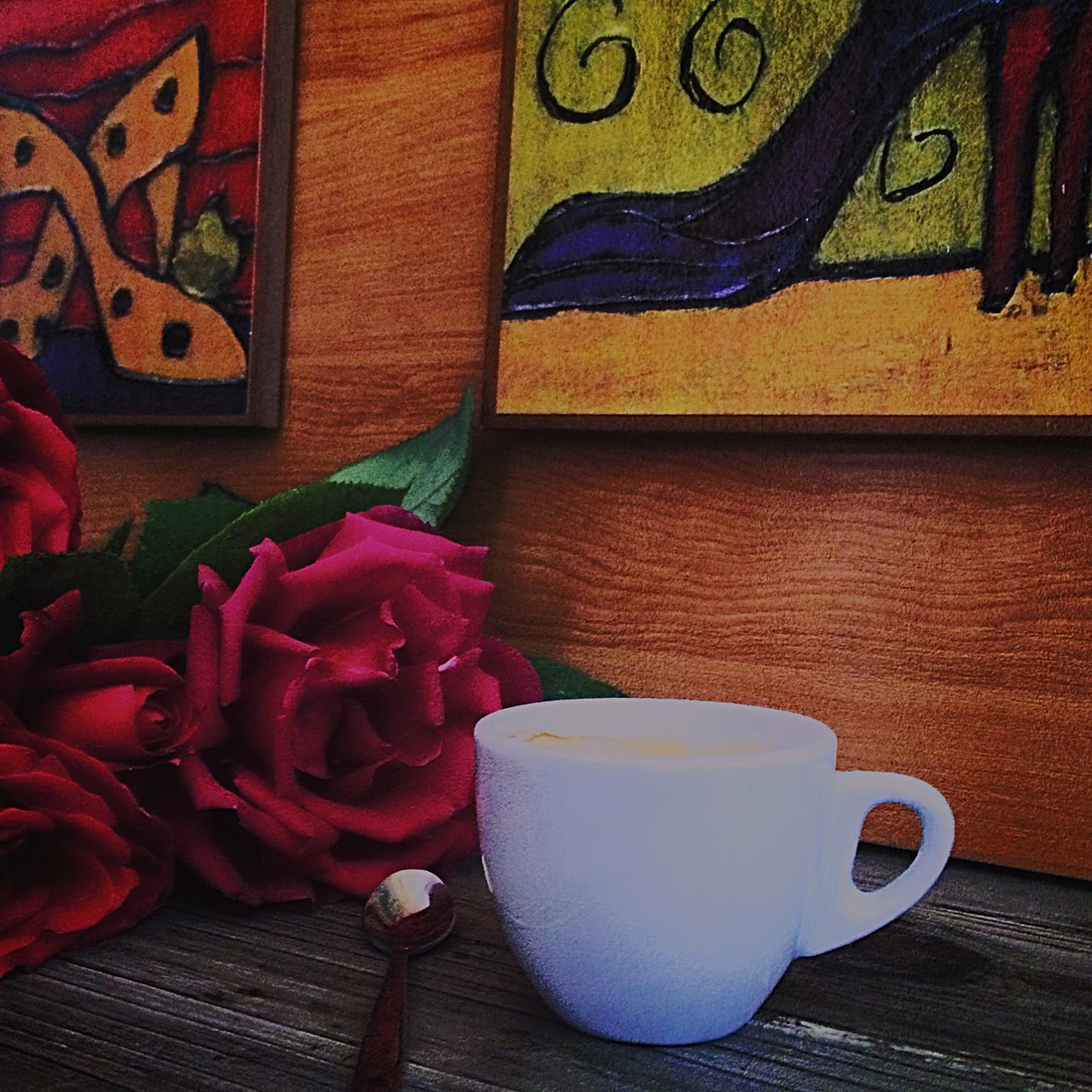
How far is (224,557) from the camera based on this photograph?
0.47 metres

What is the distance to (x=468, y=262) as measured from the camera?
0.74m

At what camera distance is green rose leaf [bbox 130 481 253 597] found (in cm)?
49

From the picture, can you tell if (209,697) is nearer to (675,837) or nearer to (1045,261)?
(675,837)

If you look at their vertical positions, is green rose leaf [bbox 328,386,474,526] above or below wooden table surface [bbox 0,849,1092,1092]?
above

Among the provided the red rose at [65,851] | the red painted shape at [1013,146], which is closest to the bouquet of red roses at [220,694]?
the red rose at [65,851]

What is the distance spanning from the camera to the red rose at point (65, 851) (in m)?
0.38

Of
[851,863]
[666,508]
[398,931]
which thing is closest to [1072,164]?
[666,508]

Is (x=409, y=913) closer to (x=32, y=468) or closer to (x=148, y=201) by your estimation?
(x=32, y=468)

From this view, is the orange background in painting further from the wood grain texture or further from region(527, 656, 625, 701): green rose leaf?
region(527, 656, 625, 701): green rose leaf

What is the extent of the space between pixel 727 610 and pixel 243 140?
51 cm

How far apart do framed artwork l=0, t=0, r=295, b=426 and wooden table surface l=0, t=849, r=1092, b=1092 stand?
477mm

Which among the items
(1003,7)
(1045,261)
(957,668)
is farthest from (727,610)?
(1003,7)

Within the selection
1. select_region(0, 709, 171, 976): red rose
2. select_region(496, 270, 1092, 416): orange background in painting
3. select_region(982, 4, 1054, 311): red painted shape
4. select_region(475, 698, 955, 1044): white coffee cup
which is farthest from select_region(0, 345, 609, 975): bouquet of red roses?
select_region(982, 4, 1054, 311): red painted shape

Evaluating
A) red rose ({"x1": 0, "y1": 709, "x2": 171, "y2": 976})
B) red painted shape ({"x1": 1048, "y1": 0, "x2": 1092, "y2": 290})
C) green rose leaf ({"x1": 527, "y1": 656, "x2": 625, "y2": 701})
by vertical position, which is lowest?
red rose ({"x1": 0, "y1": 709, "x2": 171, "y2": 976})
